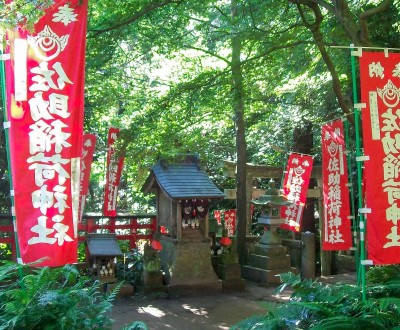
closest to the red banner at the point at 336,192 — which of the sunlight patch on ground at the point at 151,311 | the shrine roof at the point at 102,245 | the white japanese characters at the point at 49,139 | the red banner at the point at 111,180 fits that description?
the sunlight patch on ground at the point at 151,311

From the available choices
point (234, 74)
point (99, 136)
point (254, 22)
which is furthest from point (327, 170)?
point (99, 136)

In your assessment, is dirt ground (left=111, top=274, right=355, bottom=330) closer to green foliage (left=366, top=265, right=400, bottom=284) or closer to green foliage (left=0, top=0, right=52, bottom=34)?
green foliage (left=366, top=265, right=400, bottom=284)

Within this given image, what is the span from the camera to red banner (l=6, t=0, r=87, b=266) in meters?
4.42

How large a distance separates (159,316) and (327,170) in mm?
4267

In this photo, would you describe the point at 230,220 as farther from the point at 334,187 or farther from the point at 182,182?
the point at 334,187

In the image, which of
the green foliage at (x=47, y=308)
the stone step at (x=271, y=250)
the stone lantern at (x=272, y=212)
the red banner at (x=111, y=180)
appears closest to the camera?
the green foliage at (x=47, y=308)

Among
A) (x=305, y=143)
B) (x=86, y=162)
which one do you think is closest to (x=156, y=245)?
(x=86, y=162)

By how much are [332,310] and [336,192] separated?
13.6 feet

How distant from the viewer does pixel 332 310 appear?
5.10m

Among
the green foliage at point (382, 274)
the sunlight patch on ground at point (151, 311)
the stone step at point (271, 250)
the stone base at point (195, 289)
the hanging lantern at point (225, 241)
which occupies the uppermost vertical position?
the hanging lantern at point (225, 241)

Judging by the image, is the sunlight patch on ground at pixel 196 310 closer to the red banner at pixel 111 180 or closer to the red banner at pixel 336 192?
the red banner at pixel 336 192

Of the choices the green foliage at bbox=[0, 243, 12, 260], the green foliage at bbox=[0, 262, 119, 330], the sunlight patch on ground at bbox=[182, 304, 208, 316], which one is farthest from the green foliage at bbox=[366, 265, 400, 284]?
the green foliage at bbox=[0, 243, 12, 260]

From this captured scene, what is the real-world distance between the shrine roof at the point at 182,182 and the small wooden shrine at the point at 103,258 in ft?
5.74

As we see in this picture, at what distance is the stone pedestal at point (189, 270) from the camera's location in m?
10.4
